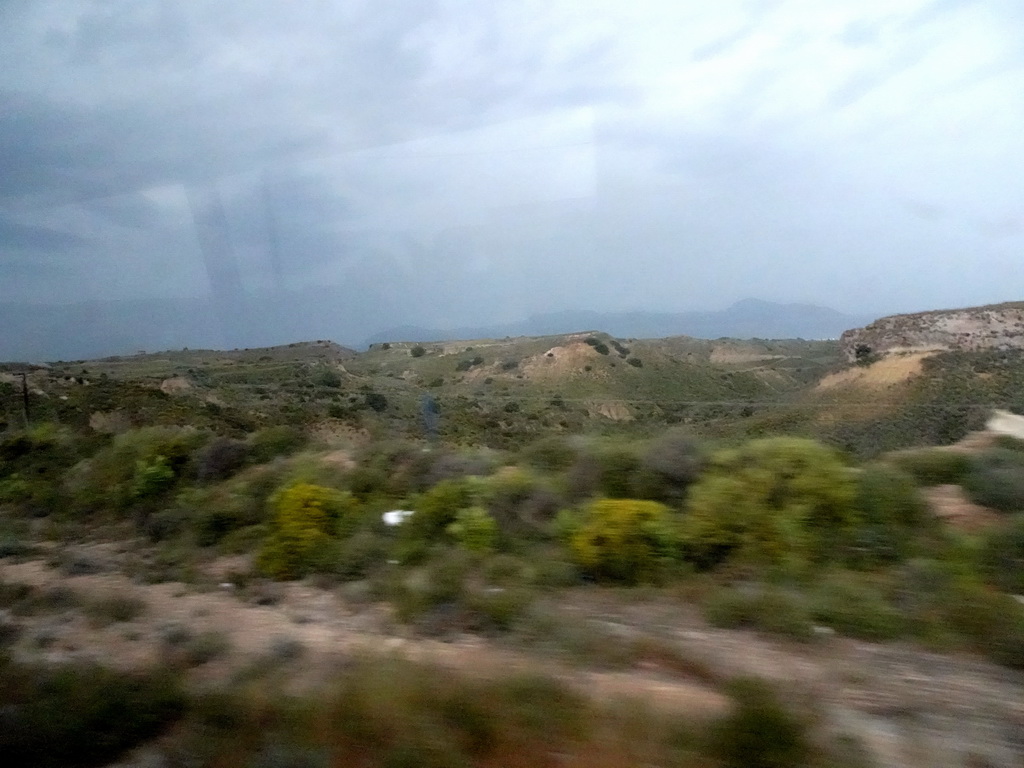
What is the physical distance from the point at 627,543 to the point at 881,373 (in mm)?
34006

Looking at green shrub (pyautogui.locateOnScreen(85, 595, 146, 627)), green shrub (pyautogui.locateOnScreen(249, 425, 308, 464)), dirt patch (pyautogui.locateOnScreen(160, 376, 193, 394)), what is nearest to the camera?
green shrub (pyautogui.locateOnScreen(85, 595, 146, 627))

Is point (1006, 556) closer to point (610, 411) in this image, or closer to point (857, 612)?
point (857, 612)

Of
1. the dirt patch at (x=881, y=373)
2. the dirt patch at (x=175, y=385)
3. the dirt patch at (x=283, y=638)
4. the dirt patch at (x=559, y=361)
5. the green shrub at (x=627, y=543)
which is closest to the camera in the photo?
the dirt patch at (x=283, y=638)

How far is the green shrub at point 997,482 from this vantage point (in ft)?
27.1

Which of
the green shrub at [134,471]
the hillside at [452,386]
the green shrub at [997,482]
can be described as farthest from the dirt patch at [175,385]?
the green shrub at [997,482]

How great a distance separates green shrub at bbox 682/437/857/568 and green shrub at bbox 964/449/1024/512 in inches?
51.6

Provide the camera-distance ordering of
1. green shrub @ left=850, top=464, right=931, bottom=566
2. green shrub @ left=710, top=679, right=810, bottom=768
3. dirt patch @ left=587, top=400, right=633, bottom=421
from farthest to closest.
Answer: dirt patch @ left=587, top=400, right=633, bottom=421, green shrub @ left=850, top=464, right=931, bottom=566, green shrub @ left=710, top=679, right=810, bottom=768

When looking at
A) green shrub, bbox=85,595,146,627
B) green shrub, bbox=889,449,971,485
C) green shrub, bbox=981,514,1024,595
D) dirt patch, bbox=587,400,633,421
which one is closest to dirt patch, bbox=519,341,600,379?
dirt patch, bbox=587,400,633,421

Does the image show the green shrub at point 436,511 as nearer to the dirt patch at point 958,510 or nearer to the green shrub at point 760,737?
the dirt patch at point 958,510

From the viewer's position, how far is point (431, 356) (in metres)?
58.8

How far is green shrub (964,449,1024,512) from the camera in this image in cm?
826

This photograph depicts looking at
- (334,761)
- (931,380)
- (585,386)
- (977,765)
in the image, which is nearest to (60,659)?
(334,761)

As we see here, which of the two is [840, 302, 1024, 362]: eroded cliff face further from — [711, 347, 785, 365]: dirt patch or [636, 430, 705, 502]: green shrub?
[636, 430, 705, 502]: green shrub

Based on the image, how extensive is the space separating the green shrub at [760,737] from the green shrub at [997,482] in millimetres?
4706
